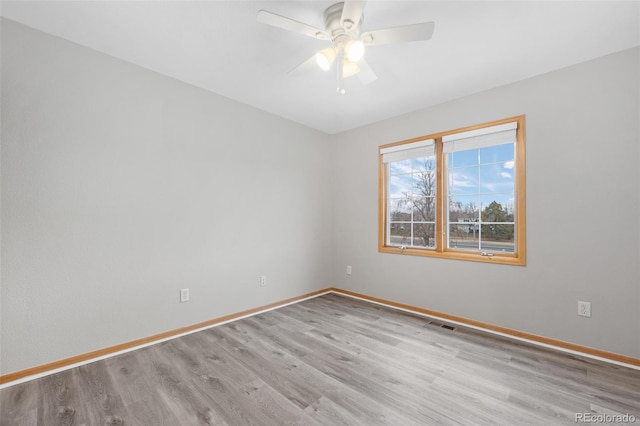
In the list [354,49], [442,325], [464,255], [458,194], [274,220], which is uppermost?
[354,49]

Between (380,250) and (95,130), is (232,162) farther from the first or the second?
(380,250)

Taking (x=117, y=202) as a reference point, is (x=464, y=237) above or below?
below

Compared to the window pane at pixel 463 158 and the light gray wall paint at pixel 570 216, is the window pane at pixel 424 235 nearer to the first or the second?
the light gray wall paint at pixel 570 216

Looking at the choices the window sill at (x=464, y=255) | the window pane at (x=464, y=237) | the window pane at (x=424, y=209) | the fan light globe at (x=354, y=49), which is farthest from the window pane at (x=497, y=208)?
the fan light globe at (x=354, y=49)

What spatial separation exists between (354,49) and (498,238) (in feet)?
7.93

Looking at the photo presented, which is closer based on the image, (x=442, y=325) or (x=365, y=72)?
(x=365, y=72)

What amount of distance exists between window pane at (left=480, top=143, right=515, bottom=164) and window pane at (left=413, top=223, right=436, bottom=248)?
0.96m

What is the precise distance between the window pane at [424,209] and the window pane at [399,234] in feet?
0.59

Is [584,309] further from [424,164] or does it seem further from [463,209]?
[424,164]

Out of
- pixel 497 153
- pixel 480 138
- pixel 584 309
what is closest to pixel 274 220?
pixel 480 138

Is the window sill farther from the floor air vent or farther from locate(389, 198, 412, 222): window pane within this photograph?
the floor air vent

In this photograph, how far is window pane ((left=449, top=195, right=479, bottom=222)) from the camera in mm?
3092

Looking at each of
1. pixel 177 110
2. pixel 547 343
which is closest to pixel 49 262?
pixel 177 110

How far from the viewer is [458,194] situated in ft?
10.6
